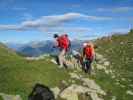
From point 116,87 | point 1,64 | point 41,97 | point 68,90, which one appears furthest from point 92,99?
point 1,64

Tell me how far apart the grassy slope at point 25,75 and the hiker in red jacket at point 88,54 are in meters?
3.29

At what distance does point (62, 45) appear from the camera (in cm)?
3691

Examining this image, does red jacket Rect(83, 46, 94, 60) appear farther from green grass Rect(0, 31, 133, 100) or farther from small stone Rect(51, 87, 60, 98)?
small stone Rect(51, 87, 60, 98)

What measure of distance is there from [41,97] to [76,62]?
14.9 m

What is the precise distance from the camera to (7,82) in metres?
30.7

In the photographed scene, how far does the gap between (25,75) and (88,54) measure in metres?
7.62

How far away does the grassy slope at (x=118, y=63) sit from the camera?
110 feet

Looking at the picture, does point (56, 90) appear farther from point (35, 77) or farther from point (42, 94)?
point (42, 94)

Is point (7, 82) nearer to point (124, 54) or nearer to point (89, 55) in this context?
point (89, 55)

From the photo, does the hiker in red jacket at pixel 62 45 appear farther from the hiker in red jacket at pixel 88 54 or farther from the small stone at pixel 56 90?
the small stone at pixel 56 90

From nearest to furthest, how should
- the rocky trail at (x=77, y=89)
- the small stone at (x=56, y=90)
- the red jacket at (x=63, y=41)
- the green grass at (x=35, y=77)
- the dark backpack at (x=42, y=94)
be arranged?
the dark backpack at (x=42, y=94)
the rocky trail at (x=77, y=89)
the small stone at (x=56, y=90)
the green grass at (x=35, y=77)
the red jacket at (x=63, y=41)

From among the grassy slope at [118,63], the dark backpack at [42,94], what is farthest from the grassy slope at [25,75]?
the grassy slope at [118,63]

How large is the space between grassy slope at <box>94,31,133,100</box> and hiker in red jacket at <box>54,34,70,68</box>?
357cm

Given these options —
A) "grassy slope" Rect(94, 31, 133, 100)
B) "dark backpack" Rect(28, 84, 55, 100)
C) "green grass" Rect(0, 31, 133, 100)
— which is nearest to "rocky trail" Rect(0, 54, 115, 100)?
"green grass" Rect(0, 31, 133, 100)
